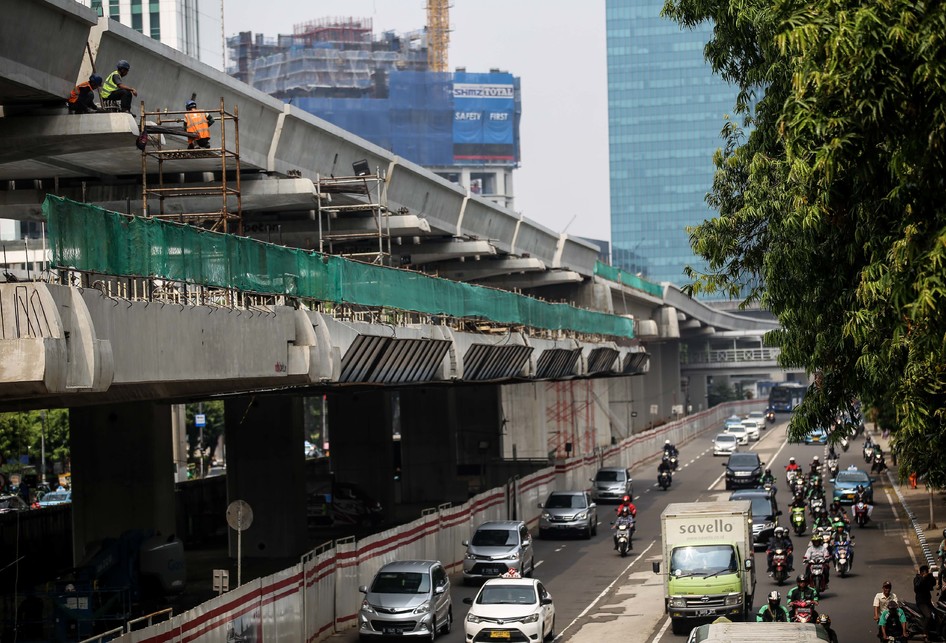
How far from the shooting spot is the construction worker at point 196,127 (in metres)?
25.1

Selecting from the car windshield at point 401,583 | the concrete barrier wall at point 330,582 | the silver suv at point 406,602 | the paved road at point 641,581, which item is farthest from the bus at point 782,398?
the car windshield at point 401,583

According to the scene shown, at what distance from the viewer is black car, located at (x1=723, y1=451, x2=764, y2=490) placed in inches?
2275

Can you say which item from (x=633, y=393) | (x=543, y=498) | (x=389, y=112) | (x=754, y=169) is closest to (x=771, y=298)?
(x=754, y=169)

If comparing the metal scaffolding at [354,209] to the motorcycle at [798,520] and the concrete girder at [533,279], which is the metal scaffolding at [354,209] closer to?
the motorcycle at [798,520]

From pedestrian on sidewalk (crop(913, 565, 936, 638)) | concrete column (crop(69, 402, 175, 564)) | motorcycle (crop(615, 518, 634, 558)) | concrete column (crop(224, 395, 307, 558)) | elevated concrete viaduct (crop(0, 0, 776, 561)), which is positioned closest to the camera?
elevated concrete viaduct (crop(0, 0, 776, 561))

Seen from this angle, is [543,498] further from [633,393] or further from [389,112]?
[389,112]

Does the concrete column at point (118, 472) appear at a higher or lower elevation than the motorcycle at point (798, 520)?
higher

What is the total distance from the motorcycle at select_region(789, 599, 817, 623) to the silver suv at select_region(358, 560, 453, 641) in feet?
24.0

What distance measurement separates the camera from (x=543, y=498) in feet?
→ 170

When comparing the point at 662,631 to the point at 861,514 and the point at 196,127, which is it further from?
the point at 861,514

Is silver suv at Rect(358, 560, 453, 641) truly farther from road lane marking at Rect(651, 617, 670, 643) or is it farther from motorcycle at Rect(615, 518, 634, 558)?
motorcycle at Rect(615, 518, 634, 558)

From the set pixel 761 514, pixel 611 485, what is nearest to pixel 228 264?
pixel 761 514

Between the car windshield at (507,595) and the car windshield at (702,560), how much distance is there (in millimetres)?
3646

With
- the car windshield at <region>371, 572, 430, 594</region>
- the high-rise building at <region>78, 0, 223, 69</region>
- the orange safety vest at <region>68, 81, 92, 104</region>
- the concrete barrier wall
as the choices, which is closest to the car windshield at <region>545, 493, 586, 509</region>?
the concrete barrier wall
